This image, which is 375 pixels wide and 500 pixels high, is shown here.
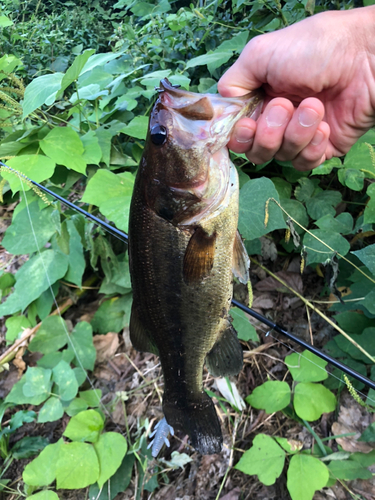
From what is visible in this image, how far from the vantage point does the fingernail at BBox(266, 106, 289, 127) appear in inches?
52.0

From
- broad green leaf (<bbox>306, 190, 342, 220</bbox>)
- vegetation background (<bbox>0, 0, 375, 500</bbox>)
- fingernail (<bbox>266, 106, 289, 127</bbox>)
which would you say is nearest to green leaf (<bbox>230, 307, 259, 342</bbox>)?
vegetation background (<bbox>0, 0, 375, 500</bbox>)

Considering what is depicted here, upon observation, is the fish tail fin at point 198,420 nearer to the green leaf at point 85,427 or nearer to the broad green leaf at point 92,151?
the green leaf at point 85,427

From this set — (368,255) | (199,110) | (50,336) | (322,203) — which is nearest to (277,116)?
(199,110)

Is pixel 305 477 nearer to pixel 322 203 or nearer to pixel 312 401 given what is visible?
pixel 312 401

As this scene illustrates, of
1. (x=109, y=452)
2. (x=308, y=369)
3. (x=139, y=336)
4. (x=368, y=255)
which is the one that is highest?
(x=368, y=255)

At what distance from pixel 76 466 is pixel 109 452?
212 millimetres

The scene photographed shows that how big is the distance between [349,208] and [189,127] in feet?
6.14

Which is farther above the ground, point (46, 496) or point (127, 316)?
point (127, 316)

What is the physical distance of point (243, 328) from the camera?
87.3 inches

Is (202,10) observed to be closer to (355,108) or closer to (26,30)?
(355,108)

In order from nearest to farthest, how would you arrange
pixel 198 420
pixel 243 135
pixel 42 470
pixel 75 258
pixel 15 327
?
pixel 243 135 → pixel 198 420 → pixel 42 470 → pixel 75 258 → pixel 15 327

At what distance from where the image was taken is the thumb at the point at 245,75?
1444 millimetres

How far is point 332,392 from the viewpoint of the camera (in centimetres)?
203

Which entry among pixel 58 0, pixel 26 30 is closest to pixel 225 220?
pixel 26 30
